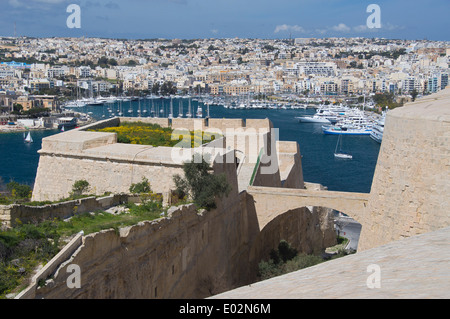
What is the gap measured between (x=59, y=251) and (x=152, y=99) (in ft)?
285

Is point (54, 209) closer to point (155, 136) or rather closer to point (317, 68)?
point (155, 136)

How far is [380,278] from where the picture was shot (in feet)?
14.6

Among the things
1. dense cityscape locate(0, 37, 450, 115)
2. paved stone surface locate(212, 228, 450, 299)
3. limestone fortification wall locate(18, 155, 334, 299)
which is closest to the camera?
paved stone surface locate(212, 228, 450, 299)

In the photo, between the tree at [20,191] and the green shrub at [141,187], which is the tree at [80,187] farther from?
the tree at [20,191]

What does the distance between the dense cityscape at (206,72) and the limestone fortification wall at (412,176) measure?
56.5m

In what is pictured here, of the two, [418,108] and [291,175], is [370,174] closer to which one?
[291,175]

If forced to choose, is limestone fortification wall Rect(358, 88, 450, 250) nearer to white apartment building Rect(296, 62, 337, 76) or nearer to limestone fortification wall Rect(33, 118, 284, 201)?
limestone fortification wall Rect(33, 118, 284, 201)

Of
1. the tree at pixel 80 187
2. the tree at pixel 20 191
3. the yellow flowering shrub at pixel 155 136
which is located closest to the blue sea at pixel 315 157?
the yellow flowering shrub at pixel 155 136

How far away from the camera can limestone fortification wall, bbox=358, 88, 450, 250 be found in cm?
793

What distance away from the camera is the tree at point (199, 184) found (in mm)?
9414

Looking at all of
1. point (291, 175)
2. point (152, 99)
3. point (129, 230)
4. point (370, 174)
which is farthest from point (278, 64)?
point (129, 230)

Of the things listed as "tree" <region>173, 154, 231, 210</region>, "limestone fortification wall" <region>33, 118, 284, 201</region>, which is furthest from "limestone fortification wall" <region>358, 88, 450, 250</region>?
"limestone fortification wall" <region>33, 118, 284, 201</region>

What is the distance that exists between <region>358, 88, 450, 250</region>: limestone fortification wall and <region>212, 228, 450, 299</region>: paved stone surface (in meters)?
2.11

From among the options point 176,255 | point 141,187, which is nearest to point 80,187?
point 141,187
